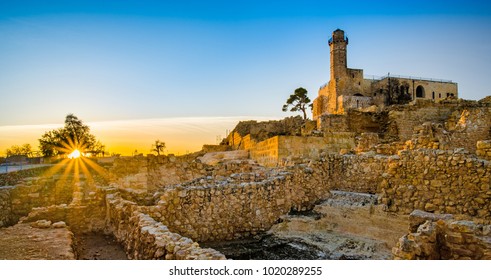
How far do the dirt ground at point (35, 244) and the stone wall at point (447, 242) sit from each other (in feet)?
15.1

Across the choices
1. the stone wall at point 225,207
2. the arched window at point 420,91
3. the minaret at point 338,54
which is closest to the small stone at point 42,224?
the stone wall at point 225,207

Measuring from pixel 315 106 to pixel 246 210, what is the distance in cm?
3361

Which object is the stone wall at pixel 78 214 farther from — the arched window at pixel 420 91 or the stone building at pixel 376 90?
the arched window at pixel 420 91

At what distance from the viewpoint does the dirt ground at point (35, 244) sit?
5223mm

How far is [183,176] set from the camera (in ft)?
33.2

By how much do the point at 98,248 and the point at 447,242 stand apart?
5759 millimetres

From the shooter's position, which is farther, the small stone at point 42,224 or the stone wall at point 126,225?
the small stone at point 42,224

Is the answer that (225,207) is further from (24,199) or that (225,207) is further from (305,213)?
(24,199)

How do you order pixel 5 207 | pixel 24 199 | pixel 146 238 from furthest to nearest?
pixel 24 199 < pixel 5 207 < pixel 146 238

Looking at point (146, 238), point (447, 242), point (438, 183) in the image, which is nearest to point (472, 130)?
point (438, 183)

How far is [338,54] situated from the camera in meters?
39.9

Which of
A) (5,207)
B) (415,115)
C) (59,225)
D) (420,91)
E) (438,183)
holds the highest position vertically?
(420,91)
